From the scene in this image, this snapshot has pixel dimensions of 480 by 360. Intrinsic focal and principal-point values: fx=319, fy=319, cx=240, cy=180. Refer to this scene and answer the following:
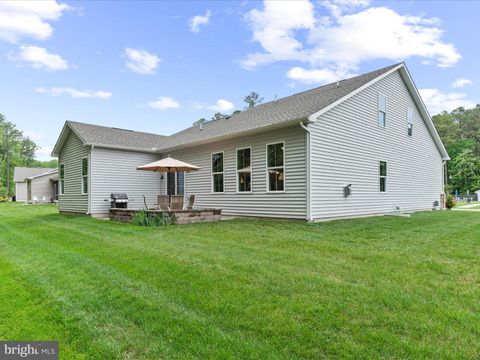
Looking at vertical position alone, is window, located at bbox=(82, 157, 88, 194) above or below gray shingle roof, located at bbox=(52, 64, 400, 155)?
below

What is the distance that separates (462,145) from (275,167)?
158 ft

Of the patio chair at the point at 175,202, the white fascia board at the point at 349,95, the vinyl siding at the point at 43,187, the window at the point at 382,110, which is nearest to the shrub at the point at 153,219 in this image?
the patio chair at the point at 175,202

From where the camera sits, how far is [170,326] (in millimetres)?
2674

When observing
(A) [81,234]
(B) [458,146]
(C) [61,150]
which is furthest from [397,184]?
(B) [458,146]

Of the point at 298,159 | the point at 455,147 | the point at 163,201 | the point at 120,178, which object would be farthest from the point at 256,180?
the point at 455,147

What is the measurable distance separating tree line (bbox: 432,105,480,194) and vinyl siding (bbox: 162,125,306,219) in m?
37.5

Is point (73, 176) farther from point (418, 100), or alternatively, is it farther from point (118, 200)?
point (418, 100)

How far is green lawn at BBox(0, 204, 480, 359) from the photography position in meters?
2.35

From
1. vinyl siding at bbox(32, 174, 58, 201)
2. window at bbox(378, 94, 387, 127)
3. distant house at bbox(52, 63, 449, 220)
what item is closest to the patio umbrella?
distant house at bbox(52, 63, 449, 220)

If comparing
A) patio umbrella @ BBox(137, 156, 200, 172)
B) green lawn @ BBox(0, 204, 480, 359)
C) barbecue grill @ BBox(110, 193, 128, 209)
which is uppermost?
patio umbrella @ BBox(137, 156, 200, 172)

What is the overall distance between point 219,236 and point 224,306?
414cm

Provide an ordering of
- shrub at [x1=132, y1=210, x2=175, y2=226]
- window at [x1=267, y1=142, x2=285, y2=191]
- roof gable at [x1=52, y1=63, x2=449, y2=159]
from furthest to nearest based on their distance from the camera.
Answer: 1. roof gable at [x1=52, y1=63, x2=449, y2=159]
2. window at [x1=267, y1=142, x2=285, y2=191]
3. shrub at [x1=132, y1=210, x2=175, y2=226]

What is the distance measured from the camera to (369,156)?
11.6 m

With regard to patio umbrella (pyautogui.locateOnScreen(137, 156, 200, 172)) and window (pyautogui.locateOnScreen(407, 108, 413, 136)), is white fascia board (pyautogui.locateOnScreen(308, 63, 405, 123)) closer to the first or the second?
window (pyautogui.locateOnScreen(407, 108, 413, 136))
